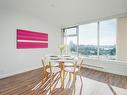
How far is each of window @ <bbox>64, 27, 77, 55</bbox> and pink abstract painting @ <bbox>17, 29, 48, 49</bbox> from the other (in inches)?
62.1

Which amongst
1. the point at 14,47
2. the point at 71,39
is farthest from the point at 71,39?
the point at 14,47

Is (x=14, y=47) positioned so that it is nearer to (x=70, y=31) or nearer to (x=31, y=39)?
(x=31, y=39)

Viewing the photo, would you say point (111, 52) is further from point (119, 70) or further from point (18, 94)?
point (18, 94)

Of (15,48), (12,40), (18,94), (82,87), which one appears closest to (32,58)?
(15,48)

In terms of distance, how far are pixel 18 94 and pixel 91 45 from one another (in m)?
3.88

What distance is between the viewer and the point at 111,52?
163 inches

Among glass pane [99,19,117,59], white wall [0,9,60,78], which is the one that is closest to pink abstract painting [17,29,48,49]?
white wall [0,9,60,78]

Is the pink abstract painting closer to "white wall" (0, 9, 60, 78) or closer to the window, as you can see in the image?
"white wall" (0, 9, 60, 78)

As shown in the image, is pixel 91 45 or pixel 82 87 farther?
pixel 91 45

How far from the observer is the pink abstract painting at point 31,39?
3.66 metres

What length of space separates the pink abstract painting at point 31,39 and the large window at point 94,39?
174cm

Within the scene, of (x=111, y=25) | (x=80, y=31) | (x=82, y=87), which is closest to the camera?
(x=82, y=87)

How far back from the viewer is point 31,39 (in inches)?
161

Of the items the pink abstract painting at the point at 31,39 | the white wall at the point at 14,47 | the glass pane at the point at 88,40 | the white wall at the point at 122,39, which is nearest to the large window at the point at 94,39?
the glass pane at the point at 88,40
